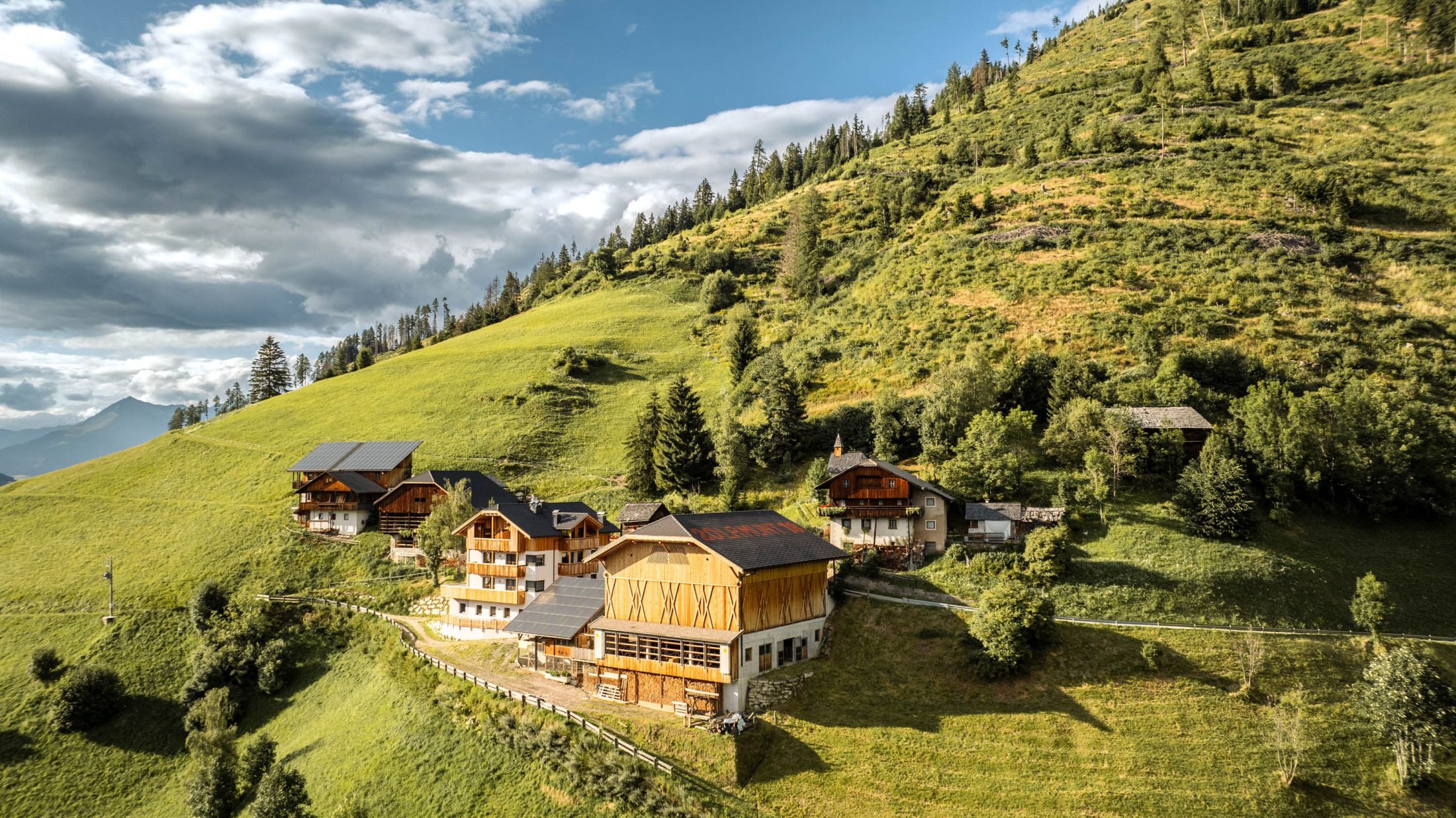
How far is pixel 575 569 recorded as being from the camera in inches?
2265

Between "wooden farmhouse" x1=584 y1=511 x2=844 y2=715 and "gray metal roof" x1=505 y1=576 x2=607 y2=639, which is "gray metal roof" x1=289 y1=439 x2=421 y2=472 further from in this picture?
"wooden farmhouse" x1=584 y1=511 x2=844 y2=715

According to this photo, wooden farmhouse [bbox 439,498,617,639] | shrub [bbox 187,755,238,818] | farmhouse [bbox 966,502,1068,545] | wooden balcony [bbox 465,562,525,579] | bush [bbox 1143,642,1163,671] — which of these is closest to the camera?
bush [bbox 1143,642,1163,671]

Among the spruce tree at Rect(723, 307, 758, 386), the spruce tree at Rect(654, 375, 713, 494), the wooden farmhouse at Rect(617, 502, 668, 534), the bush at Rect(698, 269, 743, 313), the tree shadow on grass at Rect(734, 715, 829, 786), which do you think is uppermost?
the bush at Rect(698, 269, 743, 313)

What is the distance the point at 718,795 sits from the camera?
32750mm

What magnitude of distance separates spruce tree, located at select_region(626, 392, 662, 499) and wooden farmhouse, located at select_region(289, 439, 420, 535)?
24.4 metres

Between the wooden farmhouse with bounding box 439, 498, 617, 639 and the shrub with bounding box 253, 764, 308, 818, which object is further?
the wooden farmhouse with bounding box 439, 498, 617, 639

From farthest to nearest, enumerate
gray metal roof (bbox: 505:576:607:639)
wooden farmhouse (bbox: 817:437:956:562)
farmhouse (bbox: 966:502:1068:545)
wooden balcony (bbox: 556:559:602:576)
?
wooden balcony (bbox: 556:559:602:576) → wooden farmhouse (bbox: 817:437:956:562) → farmhouse (bbox: 966:502:1068:545) → gray metal roof (bbox: 505:576:607:639)

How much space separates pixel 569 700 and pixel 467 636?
16921 millimetres

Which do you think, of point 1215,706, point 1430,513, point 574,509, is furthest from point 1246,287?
point 574,509

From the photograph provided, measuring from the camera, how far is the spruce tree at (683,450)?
243 feet

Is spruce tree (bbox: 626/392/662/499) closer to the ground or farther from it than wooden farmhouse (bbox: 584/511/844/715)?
farther from it

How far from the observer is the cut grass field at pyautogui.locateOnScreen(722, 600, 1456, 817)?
32.1 meters

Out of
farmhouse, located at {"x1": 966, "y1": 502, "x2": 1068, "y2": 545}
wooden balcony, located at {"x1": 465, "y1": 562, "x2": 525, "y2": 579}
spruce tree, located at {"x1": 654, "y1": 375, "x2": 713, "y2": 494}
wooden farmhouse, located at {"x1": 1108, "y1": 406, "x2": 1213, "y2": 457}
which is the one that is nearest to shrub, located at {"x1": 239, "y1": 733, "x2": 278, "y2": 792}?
wooden balcony, located at {"x1": 465, "y1": 562, "x2": 525, "y2": 579}

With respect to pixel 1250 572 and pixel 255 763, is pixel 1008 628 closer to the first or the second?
pixel 1250 572
